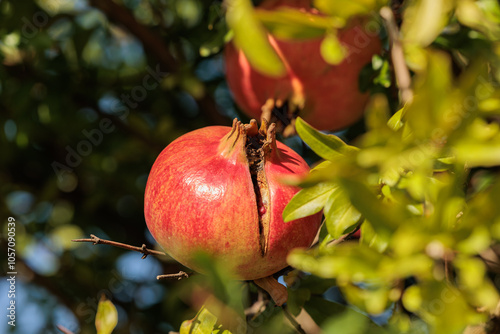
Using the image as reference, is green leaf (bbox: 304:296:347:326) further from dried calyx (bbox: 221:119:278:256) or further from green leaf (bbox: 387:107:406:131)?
green leaf (bbox: 387:107:406:131)

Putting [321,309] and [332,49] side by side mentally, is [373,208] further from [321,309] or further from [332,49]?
[321,309]

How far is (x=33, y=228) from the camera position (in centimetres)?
194

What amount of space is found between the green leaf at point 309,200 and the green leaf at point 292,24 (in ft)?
Answer: 0.65

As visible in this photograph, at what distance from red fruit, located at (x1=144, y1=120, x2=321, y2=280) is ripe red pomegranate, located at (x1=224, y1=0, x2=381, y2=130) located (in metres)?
0.30

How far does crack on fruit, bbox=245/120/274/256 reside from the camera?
0.78 metres

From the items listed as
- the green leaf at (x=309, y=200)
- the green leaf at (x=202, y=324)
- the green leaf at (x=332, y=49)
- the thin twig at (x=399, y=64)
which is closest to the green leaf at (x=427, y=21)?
the green leaf at (x=332, y=49)

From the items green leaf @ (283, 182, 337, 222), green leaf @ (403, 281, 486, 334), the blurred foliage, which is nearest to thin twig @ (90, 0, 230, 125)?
the blurred foliage

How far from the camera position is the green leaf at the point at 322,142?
0.66m

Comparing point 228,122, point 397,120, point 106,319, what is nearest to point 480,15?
point 397,120

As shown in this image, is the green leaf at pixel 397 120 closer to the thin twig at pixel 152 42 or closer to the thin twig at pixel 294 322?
the thin twig at pixel 294 322

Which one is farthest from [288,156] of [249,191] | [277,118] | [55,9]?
[55,9]

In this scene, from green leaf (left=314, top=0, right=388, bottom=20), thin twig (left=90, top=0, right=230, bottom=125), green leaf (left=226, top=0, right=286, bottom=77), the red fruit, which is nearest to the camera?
green leaf (left=226, top=0, right=286, bottom=77)

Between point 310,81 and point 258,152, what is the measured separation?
327 millimetres

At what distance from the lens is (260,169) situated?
0.84m
